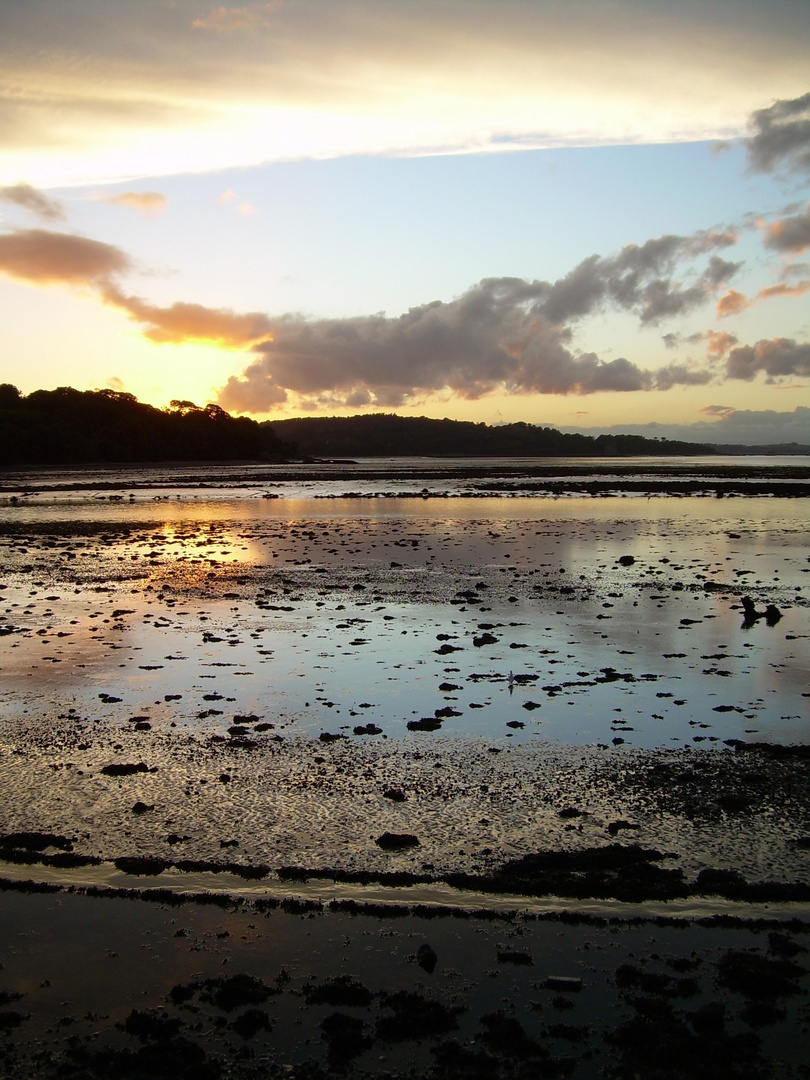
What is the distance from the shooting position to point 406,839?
26.8 feet

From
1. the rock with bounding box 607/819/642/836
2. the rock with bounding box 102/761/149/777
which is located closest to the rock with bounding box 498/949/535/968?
the rock with bounding box 607/819/642/836

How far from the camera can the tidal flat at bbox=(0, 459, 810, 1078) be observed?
553cm

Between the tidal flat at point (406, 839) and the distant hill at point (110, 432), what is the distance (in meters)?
127

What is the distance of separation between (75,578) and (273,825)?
19252 millimetres

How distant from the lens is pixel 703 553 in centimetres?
3122

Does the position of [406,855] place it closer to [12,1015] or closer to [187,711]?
[12,1015]

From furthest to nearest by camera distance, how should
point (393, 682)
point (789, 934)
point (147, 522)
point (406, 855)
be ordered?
point (147, 522), point (393, 682), point (406, 855), point (789, 934)

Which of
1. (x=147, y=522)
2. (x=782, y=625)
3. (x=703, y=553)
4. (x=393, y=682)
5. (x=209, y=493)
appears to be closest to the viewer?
(x=393, y=682)

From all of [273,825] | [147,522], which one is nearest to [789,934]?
[273,825]

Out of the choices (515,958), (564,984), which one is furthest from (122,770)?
(564,984)

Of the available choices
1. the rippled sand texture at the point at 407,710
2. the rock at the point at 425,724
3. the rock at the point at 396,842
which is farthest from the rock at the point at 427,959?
the rock at the point at 425,724

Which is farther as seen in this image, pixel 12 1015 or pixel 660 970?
pixel 660 970

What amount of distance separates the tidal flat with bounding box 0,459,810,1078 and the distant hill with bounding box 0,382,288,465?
127 metres

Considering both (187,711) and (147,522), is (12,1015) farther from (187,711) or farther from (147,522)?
(147,522)
